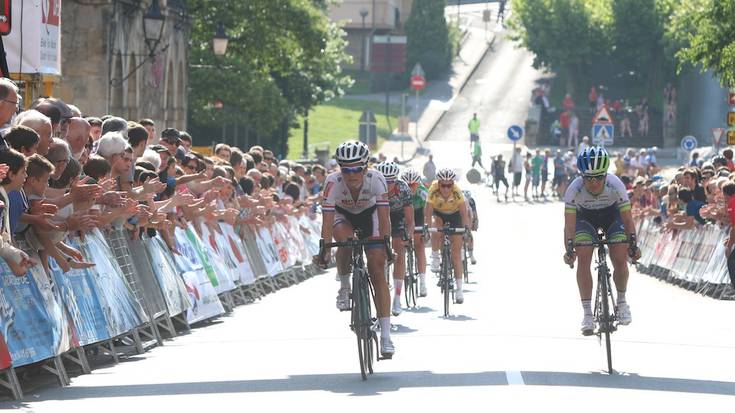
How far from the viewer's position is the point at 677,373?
47.5 ft

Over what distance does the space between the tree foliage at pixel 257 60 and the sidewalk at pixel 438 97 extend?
14.6 meters

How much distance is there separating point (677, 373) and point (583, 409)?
282 centimetres

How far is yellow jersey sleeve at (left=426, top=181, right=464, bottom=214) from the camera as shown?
76.8 ft

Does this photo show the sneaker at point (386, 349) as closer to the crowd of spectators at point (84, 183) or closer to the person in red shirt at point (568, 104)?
the crowd of spectators at point (84, 183)

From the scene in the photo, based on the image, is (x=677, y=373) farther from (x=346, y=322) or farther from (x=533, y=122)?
(x=533, y=122)

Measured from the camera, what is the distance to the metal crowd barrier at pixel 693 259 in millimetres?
26141

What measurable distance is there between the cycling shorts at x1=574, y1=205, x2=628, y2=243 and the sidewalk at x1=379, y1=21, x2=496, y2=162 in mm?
59728

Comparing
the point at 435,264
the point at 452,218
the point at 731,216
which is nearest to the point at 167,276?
the point at 452,218

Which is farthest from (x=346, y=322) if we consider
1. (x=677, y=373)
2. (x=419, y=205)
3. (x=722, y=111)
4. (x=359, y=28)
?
(x=359, y=28)

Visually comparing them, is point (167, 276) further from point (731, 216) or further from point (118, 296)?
point (731, 216)

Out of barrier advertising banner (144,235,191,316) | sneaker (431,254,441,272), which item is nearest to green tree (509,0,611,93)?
sneaker (431,254,441,272)

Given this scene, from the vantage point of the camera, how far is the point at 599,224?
15.9 metres

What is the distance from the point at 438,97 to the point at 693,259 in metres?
73.4

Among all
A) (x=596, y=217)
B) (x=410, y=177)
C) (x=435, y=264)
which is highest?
(x=596, y=217)
